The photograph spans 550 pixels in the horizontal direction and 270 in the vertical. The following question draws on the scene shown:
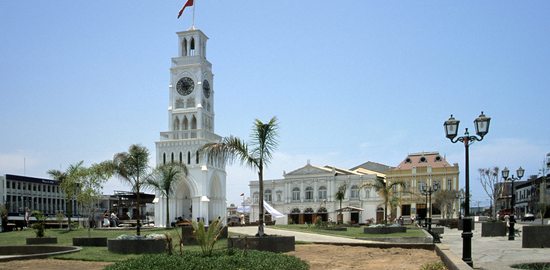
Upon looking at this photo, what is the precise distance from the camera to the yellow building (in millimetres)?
79500

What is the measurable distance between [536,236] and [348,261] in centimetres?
683

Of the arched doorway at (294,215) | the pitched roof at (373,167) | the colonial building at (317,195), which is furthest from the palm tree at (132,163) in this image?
the pitched roof at (373,167)

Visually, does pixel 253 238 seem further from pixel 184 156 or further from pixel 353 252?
pixel 184 156

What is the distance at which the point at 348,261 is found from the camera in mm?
15742

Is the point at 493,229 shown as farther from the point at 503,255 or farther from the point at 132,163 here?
the point at 132,163

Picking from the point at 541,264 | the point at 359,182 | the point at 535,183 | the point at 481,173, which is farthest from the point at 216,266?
the point at 535,183

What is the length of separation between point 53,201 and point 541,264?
10757 centimetres

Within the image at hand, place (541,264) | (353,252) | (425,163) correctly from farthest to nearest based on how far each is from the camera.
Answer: (425,163) < (353,252) < (541,264)

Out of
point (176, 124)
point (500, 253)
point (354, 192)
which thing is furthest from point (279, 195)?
point (500, 253)

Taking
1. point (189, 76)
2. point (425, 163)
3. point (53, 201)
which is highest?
point (189, 76)

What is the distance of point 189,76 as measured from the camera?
224 feet

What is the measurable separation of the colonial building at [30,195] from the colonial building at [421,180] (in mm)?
52807

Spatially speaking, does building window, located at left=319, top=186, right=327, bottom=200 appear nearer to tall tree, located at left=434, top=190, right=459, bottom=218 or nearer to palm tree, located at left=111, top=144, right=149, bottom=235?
tall tree, located at left=434, top=190, right=459, bottom=218

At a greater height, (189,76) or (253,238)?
(189,76)
